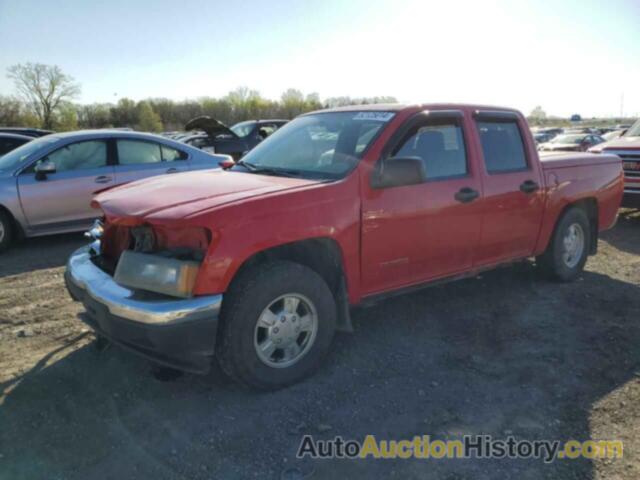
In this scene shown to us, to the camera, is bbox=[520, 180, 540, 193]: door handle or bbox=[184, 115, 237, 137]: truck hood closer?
bbox=[520, 180, 540, 193]: door handle

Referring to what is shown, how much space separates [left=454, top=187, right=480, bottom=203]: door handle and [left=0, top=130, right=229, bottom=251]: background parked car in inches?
190

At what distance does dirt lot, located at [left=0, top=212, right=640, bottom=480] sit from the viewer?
2.54 meters

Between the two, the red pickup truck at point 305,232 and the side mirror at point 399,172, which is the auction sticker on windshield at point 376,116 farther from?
the side mirror at point 399,172

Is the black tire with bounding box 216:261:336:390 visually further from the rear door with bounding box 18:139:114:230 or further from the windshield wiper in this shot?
the rear door with bounding box 18:139:114:230

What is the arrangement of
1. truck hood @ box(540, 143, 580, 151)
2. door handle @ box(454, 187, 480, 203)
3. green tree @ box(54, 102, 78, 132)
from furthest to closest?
green tree @ box(54, 102, 78, 132) → truck hood @ box(540, 143, 580, 151) → door handle @ box(454, 187, 480, 203)

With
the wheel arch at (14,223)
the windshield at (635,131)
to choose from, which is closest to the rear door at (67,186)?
the wheel arch at (14,223)

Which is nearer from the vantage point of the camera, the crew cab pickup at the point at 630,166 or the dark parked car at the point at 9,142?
the crew cab pickup at the point at 630,166

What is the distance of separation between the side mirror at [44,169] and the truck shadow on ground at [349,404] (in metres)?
3.81

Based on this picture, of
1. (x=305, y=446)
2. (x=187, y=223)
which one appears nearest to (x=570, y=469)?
(x=305, y=446)

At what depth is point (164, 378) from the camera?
3.29m

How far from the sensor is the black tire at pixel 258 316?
2898 mm

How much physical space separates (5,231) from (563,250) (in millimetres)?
6826

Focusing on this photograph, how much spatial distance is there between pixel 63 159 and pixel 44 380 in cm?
449

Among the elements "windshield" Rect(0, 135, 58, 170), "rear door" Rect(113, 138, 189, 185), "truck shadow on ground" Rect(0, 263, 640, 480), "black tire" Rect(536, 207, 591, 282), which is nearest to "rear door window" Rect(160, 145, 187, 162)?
"rear door" Rect(113, 138, 189, 185)
